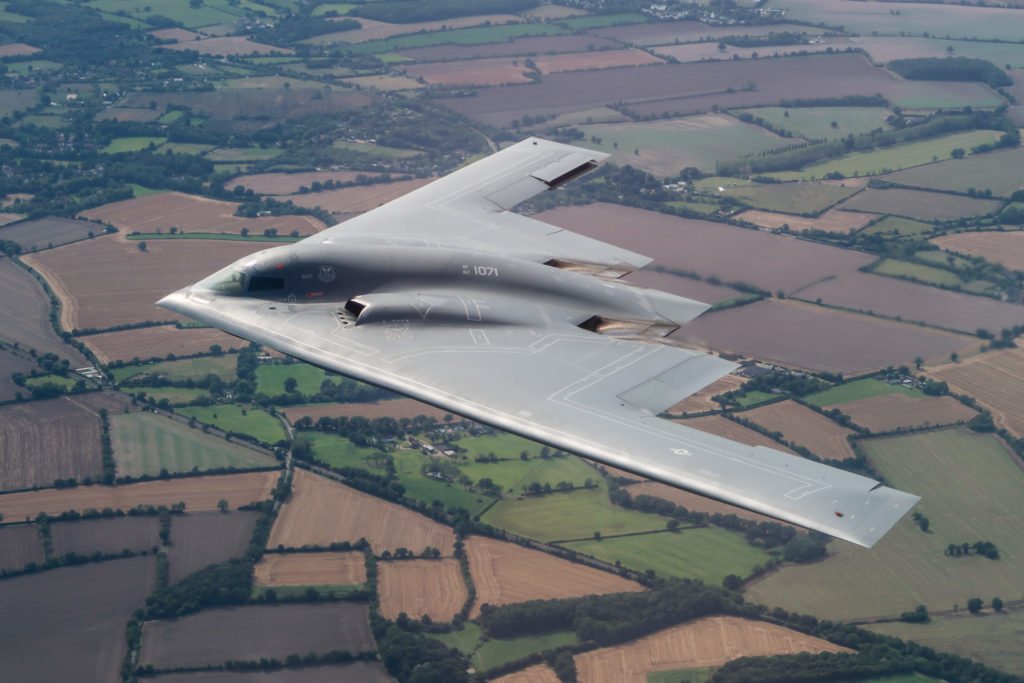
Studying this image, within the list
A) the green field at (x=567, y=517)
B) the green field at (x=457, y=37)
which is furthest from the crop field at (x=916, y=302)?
the green field at (x=457, y=37)

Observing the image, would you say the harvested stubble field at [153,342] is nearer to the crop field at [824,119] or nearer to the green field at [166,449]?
the green field at [166,449]

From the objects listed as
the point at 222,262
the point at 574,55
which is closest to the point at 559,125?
the point at 574,55

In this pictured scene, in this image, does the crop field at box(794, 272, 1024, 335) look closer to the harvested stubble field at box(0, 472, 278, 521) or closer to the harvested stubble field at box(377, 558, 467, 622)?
the harvested stubble field at box(377, 558, 467, 622)

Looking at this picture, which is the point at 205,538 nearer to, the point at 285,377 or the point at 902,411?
the point at 285,377

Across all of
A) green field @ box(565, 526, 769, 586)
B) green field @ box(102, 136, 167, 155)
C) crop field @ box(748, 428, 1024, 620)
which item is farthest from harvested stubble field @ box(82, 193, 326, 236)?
crop field @ box(748, 428, 1024, 620)

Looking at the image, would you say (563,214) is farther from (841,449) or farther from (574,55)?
(574,55)
